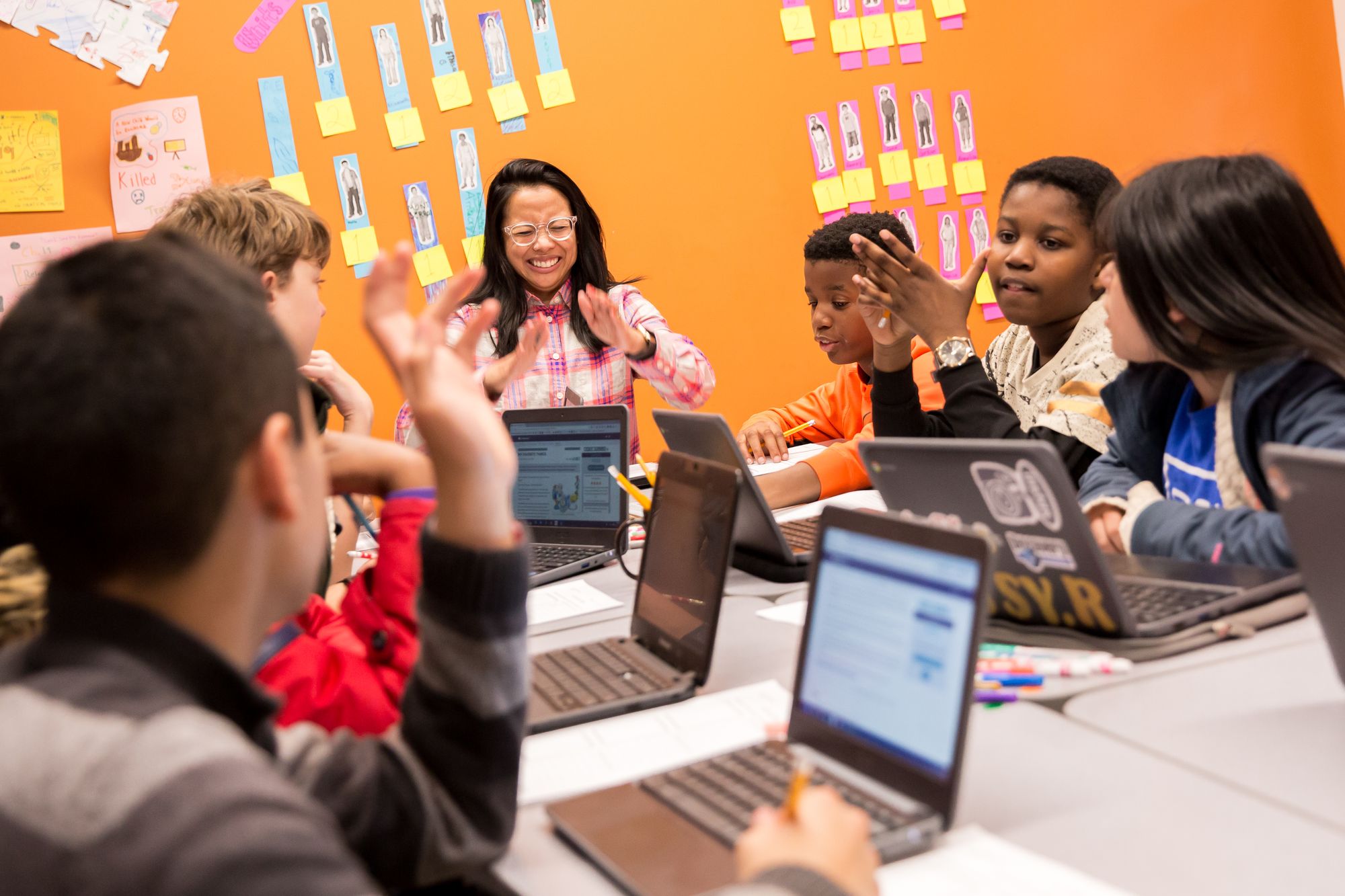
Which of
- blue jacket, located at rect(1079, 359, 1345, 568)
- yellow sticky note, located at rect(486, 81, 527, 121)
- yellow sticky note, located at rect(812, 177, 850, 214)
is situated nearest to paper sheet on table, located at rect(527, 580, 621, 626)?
blue jacket, located at rect(1079, 359, 1345, 568)

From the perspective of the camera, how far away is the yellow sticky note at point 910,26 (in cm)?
Answer: 356

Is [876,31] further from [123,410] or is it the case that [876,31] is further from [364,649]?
[123,410]

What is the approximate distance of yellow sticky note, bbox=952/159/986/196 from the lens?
12.0 feet

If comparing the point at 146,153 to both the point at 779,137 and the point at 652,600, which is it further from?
the point at 652,600

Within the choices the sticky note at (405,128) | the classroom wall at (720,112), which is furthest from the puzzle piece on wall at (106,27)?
the sticky note at (405,128)

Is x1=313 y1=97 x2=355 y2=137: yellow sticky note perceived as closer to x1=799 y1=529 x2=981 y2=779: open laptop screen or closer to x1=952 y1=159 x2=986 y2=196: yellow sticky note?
x1=952 y1=159 x2=986 y2=196: yellow sticky note

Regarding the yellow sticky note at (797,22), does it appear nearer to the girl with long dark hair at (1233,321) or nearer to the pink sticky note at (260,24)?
the pink sticky note at (260,24)

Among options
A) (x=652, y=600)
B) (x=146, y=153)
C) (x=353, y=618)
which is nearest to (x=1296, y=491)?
(x=652, y=600)

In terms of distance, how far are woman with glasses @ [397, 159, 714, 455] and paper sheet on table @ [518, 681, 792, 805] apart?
1572 mm

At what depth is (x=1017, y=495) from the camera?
44.3 inches

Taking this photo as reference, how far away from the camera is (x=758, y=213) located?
3484 mm

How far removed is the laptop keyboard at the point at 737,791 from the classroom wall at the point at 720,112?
2.44 metres

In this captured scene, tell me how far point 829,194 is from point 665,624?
101 inches

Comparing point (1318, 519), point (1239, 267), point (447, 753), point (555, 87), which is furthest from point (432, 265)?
point (1318, 519)
